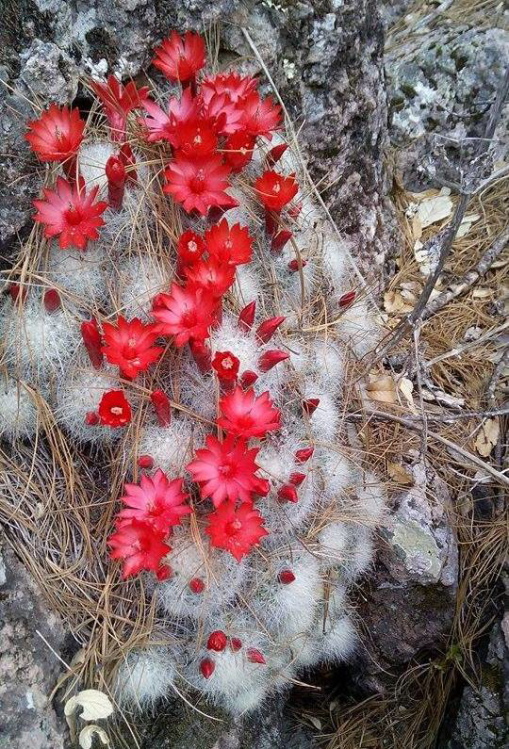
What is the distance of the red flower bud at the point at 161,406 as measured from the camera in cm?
195

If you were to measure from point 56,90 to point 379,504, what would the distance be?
1.93m

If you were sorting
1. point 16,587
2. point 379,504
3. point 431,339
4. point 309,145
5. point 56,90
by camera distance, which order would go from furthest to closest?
point 431,339 < point 309,145 < point 379,504 < point 56,90 < point 16,587

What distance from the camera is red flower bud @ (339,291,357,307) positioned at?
2.51 metres

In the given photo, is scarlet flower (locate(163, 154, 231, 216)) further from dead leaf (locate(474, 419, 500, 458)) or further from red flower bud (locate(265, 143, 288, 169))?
dead leaf (locate(474, 419, 500, 458))

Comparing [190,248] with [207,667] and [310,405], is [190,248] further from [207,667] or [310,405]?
[207,667]

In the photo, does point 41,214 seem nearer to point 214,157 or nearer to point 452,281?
point 214,157

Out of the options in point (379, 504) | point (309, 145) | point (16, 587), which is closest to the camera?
point (16, 587)

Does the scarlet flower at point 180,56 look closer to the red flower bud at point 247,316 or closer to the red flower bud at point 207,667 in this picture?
the red flower bud at point 247,316

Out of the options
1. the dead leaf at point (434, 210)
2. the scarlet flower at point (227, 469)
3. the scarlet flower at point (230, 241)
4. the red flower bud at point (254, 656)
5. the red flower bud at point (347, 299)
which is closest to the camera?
the scarlet flower at point (227, 469)

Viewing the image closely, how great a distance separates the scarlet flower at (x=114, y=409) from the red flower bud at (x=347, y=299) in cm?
102

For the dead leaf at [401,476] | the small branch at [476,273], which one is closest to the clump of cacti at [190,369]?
the dead leaf at [401,476]

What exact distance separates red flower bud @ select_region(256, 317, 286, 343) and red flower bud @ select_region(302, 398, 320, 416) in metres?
0.26

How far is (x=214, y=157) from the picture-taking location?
82.4 inches

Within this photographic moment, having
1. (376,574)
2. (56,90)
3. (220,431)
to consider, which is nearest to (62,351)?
(220,431)
